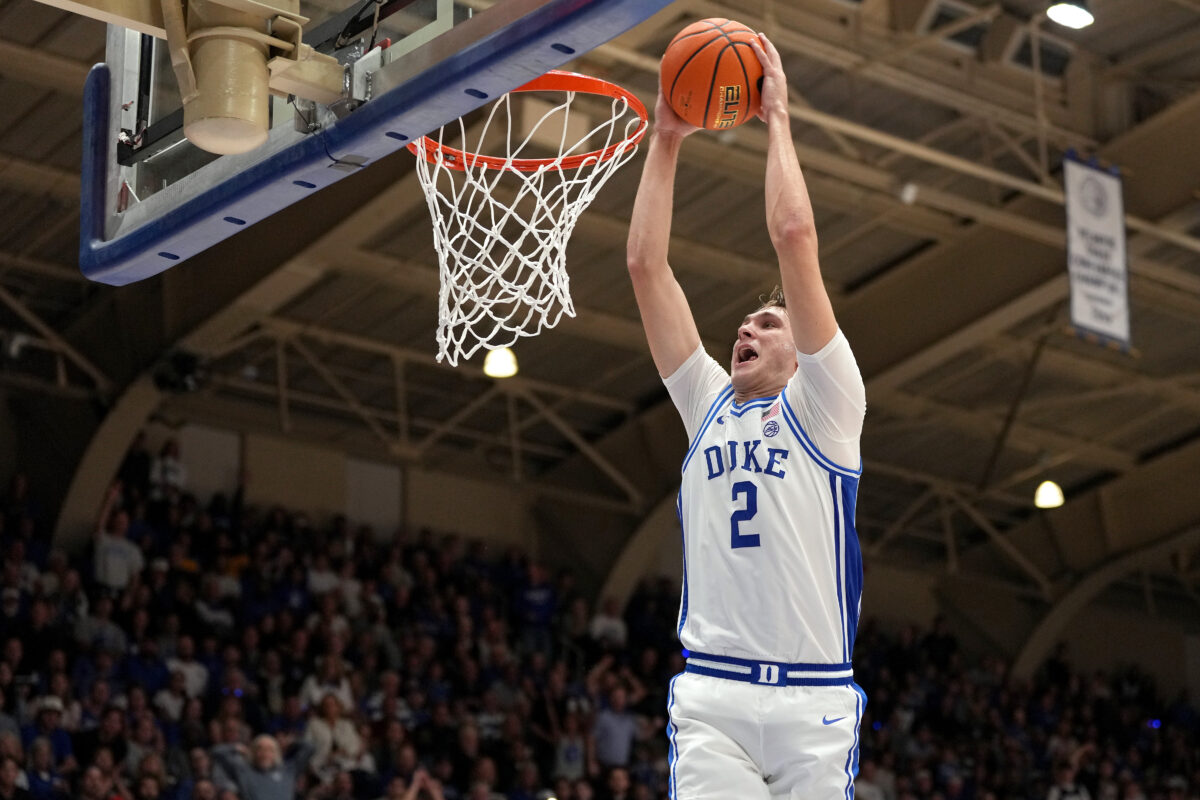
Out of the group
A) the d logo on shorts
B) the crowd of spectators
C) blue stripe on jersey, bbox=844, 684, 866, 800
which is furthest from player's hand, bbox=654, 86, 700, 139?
the crowd of spectators

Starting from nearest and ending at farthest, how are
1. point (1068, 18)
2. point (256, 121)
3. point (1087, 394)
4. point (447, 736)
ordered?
point (256, 121), point (1068, 18), point (447, 736), point (1087, 394)

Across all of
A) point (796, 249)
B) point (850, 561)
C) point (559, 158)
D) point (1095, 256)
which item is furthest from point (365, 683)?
point (796, 249)

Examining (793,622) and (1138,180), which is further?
(1138,180)

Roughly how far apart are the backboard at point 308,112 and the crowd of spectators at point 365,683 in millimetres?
7831

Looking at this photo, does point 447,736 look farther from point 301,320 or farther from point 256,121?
point 256,121

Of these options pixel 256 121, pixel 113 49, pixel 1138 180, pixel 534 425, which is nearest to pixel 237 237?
pixel 534 425

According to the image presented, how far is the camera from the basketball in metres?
5.04

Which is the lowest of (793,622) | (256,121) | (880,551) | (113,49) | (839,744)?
(839,744)

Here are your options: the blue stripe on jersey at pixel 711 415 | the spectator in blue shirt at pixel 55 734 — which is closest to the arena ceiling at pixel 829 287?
the spectator in blue shirt at pixel 55 734

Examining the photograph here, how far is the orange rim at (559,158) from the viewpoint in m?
6.68

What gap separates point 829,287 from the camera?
19922 millimetres

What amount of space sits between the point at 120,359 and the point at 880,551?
43.3 ft

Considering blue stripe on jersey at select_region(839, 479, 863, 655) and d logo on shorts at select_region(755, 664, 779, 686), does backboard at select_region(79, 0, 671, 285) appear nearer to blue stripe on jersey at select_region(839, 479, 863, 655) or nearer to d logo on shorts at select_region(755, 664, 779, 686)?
blue stripe on jersey at select_region(839, 479, 863, 655)

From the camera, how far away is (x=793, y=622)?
4668 millimetres
